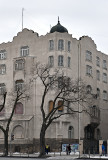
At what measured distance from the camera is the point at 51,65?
2482 inches

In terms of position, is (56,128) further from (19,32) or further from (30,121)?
(19,32)

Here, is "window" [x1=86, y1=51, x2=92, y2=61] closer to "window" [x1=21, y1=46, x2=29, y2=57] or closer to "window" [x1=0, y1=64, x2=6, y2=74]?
"window" [x1=21, y1=46, x2=29, y2=57]

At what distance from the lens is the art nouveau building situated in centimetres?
6338

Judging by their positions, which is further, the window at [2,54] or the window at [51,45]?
the window at [2,54]

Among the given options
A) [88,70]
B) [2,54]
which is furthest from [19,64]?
[88,70]

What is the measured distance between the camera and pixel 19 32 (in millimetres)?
69125

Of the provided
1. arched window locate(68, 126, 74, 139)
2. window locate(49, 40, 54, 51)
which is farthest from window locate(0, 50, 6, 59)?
arched window locate(68, 126, 74, 139)

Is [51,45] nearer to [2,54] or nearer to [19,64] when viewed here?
[19,64]

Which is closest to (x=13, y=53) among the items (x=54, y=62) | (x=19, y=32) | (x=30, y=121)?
(x=19, y=32)

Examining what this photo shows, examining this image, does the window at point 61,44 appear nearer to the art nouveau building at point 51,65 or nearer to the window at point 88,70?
the art nouveau building at point 51,65

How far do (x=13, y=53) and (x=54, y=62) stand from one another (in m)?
8.96

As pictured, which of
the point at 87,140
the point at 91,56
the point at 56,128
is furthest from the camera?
the point at 91,56

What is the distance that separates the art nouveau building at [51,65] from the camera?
2495 inches

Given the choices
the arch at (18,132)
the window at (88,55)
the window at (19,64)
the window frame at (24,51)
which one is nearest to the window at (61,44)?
the window frame at (24,51)
